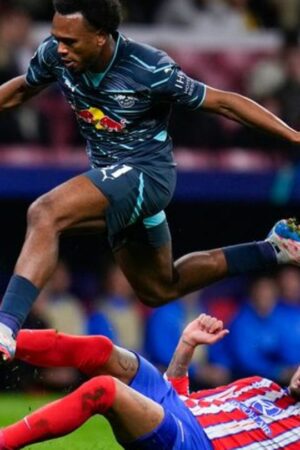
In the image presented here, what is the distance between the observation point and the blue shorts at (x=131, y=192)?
800cm

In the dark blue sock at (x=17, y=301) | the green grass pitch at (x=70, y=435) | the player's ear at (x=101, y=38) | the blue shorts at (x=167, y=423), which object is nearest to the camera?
the blue shorts at (x=167, y=423)

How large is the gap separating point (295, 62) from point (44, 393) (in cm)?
388

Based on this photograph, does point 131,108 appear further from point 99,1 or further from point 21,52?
point 21,52

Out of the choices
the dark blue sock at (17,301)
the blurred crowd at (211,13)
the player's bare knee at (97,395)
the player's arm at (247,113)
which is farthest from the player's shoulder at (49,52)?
the blurred crowd at (211,13)

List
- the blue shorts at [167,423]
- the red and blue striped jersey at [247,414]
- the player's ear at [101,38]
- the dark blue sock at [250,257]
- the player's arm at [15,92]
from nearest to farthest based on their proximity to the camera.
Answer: the blue shorts at [167,423] < the red and blue striped jersey at [247,414] < the player's ear at [101,38] < the player's arm at [15,92] < the dark blue sock at [250,257]

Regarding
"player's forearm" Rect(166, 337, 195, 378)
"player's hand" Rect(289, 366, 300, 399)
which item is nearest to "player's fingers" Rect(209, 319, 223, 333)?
"player's forearm" Rect(166, 337, 195, 378)

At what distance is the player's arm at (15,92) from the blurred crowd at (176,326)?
4.42m

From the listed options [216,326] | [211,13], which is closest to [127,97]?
[216,326]

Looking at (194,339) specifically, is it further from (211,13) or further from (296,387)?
(211,13)

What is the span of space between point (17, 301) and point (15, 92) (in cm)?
173

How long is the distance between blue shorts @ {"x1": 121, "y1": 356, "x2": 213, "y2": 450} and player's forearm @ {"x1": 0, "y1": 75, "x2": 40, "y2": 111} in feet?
6.48

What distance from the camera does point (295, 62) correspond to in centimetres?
1384

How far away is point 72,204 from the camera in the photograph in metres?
7.80

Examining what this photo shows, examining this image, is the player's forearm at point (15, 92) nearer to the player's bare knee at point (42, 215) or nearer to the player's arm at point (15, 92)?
the player's arm at point (15, 92)
